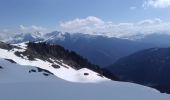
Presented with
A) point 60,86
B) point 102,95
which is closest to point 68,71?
point 60,86

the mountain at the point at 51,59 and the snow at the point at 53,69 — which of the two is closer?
the snow at the point at 53,69

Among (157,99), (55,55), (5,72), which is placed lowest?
(157,99)

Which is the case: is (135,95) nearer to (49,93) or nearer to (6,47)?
(49,93)

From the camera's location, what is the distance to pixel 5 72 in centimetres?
5719

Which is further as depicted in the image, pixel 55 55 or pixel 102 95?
pixel 55 55

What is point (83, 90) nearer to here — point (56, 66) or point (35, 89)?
point (35, 89)

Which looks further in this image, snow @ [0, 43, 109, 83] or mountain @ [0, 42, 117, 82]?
mountain @ [0, 42, 117, 82]

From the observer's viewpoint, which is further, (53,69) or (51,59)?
(51,59)

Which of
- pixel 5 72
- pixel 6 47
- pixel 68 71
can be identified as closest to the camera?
pixel 5 72

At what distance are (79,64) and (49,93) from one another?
2830 inches

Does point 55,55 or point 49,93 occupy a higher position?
point 55,55

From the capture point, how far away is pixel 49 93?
36531 millimetres

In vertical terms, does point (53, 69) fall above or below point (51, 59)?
below

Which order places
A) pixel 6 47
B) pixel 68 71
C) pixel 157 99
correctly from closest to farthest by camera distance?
pixel 157 99
pixel 68 71
pixel 6 47
